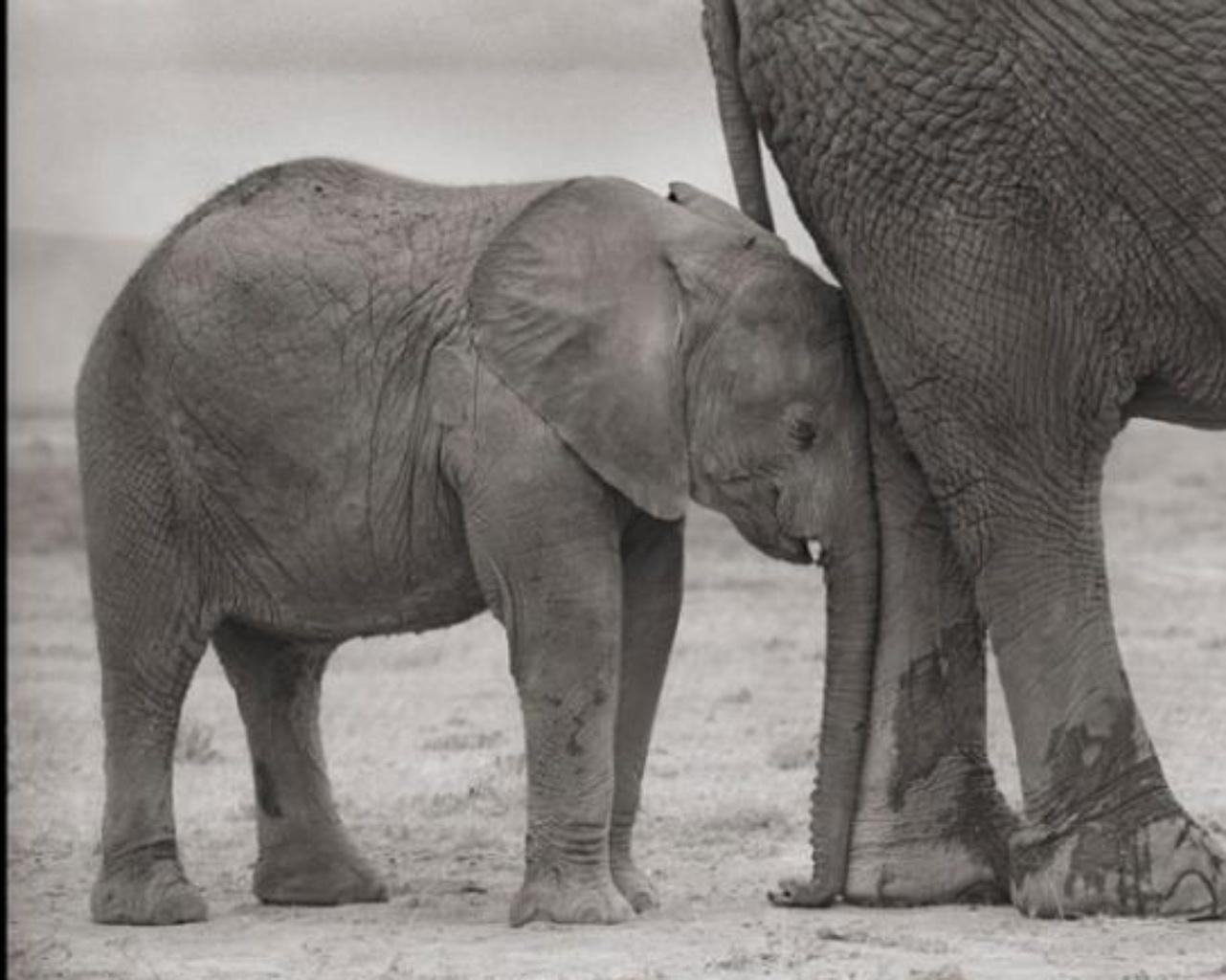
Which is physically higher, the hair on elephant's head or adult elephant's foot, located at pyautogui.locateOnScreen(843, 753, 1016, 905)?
the hair on elephant's head

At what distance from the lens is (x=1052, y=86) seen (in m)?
8.02

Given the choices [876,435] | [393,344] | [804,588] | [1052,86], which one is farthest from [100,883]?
[804,588]

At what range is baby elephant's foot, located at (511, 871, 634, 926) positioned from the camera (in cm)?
804

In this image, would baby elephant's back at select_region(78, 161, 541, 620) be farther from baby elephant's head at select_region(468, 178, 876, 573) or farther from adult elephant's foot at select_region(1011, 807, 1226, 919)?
adult elephant's foot at select_region(1011, 807, 1226, 919)

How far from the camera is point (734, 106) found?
28.1 ft

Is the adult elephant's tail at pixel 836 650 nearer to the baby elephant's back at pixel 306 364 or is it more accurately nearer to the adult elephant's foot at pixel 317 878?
the baby elephant's back at pixel 306 364

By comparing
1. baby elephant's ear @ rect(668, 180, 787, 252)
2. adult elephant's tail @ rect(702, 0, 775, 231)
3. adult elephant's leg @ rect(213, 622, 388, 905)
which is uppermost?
adult elephant's tail @ rect(702, 0, 775, 231)

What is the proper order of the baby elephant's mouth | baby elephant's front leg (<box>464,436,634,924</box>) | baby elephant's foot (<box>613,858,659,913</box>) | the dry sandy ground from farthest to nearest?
baby elephant's foot (<box>613,858,659,913</box>) → the baby elephant's mouth → baby elephant's front leg (<box>464,436,634,924</box>) → the dry sandy ground

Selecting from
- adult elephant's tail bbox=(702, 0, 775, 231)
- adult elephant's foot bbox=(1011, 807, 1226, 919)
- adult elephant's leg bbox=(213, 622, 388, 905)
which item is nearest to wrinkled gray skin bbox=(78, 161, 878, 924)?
adult elephant's tail bbox=(702, 0, 775, 231)

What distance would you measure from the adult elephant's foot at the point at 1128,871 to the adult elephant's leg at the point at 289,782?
5.36 ft

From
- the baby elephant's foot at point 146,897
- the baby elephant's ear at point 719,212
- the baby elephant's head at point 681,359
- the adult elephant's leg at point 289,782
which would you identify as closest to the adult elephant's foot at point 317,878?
the adult elephant's leg at point 289,782

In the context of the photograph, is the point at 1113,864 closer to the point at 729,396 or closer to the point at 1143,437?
the point at 729,396

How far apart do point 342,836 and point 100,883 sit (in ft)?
2.18

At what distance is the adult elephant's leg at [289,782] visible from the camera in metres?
8.72
